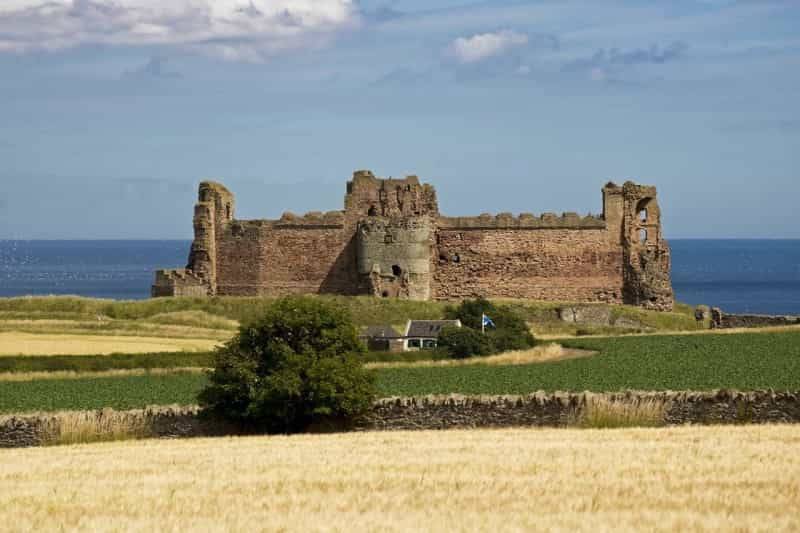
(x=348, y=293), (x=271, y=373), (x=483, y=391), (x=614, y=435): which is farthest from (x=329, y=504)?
Answer: (x=348, y=293)

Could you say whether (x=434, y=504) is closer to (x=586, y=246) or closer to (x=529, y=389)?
(x=529, y=389)

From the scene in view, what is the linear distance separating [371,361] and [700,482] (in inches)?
836

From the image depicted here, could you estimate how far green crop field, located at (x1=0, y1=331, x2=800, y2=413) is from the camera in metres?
30.9

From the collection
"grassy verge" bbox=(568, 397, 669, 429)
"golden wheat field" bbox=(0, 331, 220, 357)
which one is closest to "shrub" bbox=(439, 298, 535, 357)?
"golden wheat field" bbox=(0, 331, 220, 357)

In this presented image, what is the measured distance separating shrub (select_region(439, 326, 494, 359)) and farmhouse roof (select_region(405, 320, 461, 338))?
8.64ft

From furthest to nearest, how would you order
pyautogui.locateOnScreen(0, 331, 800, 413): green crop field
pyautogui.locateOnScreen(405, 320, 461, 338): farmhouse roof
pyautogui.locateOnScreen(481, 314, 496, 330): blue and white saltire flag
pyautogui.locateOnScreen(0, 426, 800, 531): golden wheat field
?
pyautogui.locateOnScreen(405, 320, 461, 338): farmhouse roof, pyautogui.locateOnScreen(481, 314, 496, 330): blue and white saltire flag, pyautogui.locateOnScreen(0, 331, 800, 413): green crop field, pyautogui.locateOnScreen(0, 426, 800, 531): golden wheat field

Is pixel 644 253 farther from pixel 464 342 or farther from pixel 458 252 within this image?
pixel 464 342

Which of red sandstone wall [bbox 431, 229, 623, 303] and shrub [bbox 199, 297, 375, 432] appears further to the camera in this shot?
red sandstone wall [bbox 431, 229, 623, 303]

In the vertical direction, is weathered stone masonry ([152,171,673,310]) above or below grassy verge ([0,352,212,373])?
above

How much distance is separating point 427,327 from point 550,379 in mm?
13565

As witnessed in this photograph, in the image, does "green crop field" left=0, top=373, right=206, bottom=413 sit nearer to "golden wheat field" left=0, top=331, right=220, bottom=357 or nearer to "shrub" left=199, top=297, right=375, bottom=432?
"shrub" left=199, top=297, right=375, bottom=432

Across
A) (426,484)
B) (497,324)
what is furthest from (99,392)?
(497,324)

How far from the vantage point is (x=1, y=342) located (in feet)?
144

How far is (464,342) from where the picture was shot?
4147 centimetres
